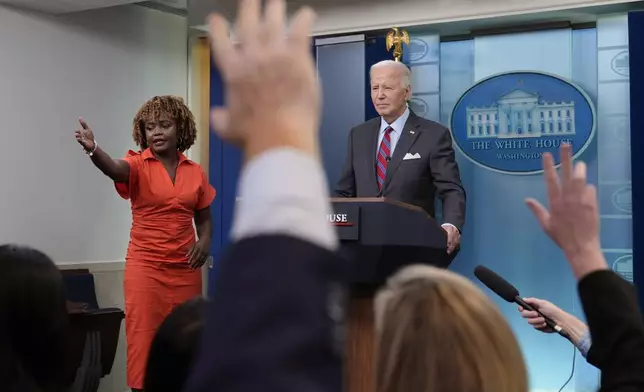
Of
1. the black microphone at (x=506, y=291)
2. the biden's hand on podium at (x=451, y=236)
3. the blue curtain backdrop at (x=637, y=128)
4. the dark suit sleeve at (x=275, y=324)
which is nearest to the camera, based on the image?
the dark suit sleeve at (x=275, y=324)

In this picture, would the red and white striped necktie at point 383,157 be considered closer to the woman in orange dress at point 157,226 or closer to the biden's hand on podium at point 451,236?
the biden's hand on podium at point 451,236

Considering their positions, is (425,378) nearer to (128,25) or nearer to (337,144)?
(337,144)

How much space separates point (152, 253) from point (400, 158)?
4.43 ft

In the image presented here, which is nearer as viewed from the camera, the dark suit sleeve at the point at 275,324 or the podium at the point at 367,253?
the dark suit sleeve at the point at 275,324

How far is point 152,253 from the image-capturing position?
3.93 m

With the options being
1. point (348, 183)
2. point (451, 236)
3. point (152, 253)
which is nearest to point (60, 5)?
point (152, 253)

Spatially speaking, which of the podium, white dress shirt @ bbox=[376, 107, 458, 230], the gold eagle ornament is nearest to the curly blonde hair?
white dress shirt @ bbox=[376, 107, 458, 230]

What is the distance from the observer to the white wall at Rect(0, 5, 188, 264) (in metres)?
4.88

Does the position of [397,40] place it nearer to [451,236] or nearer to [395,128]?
[395,128]

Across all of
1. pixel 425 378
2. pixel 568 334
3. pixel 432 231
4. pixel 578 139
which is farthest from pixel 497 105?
pixel 425 378

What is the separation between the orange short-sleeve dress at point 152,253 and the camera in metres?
3.89

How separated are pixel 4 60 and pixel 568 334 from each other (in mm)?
4134

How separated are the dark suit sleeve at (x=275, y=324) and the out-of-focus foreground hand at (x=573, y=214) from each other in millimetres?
528

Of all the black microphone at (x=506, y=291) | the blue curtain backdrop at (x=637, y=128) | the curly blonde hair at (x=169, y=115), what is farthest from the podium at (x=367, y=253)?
the blue curtain backdrop at (x=637, y=128)
